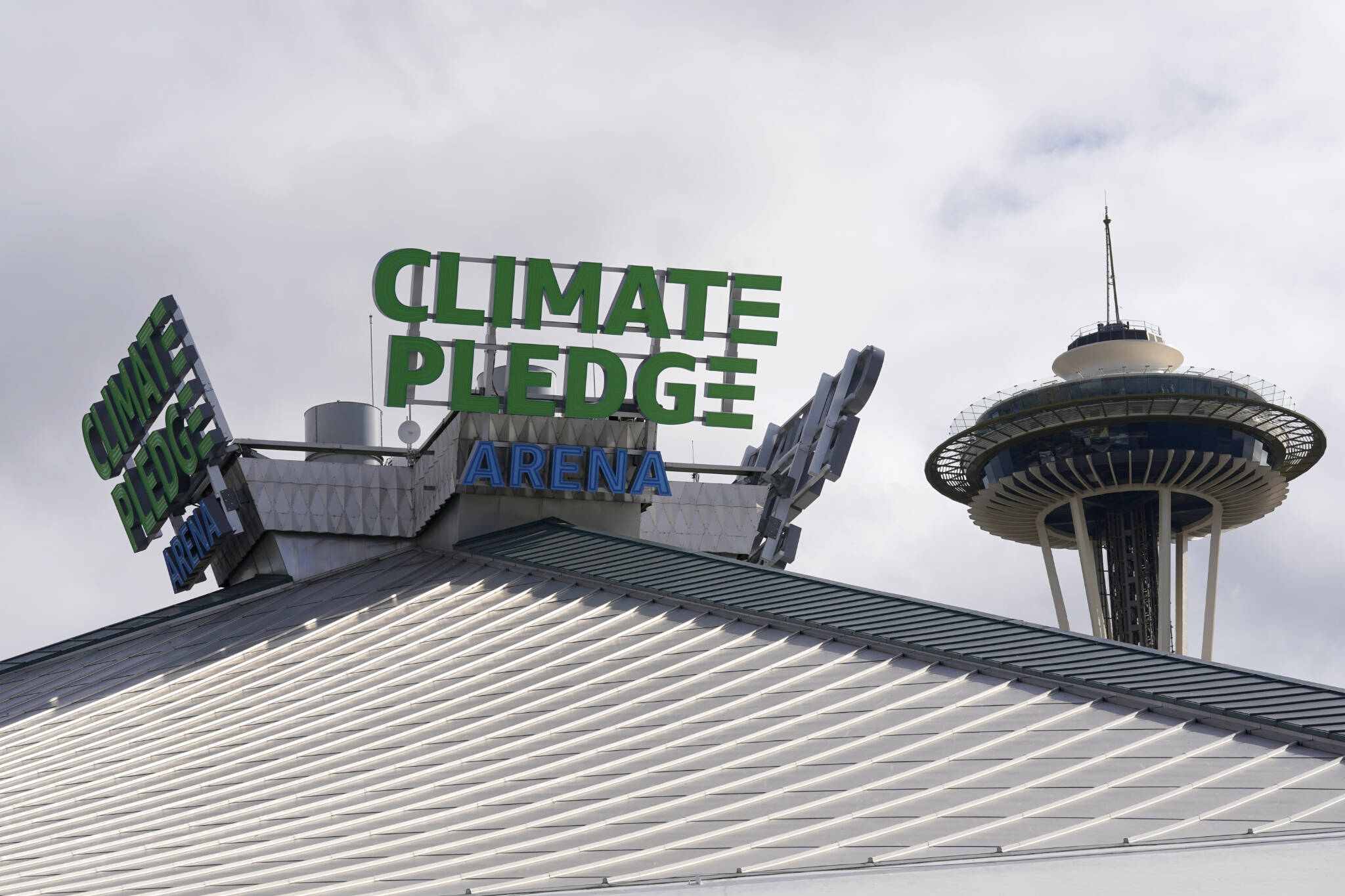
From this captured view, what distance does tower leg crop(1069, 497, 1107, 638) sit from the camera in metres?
127

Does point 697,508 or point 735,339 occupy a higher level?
point 735,339

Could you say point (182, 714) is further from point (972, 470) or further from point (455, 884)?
point (972, 470)

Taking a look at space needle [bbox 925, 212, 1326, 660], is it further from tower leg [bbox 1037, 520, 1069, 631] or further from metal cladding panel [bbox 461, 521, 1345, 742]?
metal cladding panel [bbox 461, 521, 1345, 742]

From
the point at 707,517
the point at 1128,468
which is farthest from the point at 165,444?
the point at 1128,468

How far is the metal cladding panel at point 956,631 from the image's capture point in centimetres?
2330

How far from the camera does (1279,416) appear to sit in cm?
11744

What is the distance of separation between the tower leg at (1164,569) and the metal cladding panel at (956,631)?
93.6m

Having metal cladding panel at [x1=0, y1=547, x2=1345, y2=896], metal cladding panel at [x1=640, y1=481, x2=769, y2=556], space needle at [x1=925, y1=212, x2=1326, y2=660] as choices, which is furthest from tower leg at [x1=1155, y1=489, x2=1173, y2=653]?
metal cladding panel at [x1=0, y1=547, x2=1345, y2=896]

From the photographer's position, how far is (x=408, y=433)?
48656mm

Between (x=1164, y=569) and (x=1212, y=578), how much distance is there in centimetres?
987

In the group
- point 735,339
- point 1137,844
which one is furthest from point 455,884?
point 735,339

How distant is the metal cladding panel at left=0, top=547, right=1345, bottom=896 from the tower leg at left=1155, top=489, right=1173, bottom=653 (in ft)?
317

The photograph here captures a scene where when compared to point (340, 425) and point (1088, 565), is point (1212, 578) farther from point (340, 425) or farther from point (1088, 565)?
point (340, 425)

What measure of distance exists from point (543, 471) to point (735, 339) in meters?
6.80
